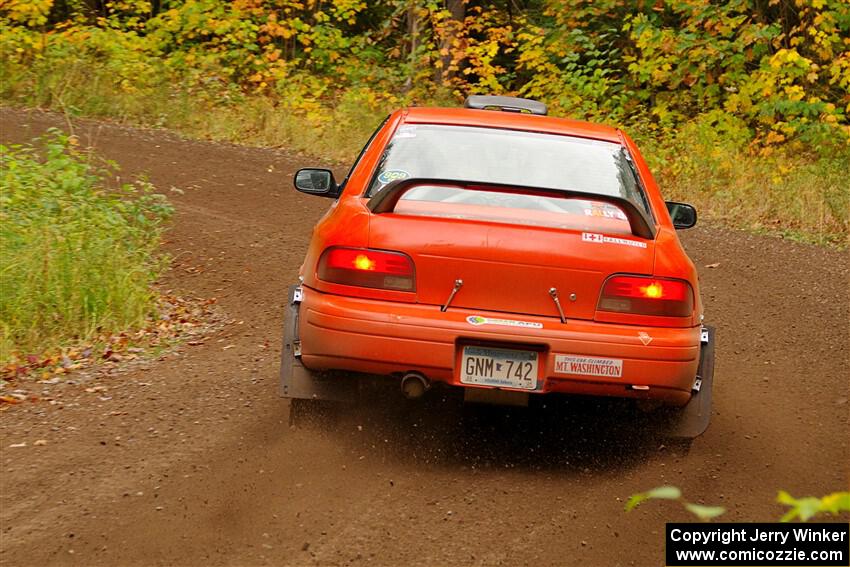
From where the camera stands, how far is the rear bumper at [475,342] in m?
4.45

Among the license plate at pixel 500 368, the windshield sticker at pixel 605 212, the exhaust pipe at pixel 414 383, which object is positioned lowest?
the exhaust pipe at pixel 414 383

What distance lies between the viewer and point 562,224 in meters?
4.68

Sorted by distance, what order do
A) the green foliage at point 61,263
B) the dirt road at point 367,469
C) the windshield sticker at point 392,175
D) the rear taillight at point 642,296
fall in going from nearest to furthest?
the dirt road at point 367,469, the rear taillight at point 642,296, the windshield sticker at point 392,175, the green foliage at point 61,263

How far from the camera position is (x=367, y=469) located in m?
4.83

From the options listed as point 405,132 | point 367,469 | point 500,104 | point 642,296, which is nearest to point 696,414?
point 642,296

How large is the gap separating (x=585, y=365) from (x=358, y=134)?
1280 cm

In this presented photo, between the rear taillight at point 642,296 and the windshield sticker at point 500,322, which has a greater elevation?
the rear taillight at point 642,296

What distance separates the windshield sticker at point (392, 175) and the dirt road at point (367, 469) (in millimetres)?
1140

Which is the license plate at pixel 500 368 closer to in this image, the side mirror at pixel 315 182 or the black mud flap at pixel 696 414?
the black mud flap at pixel 696 414

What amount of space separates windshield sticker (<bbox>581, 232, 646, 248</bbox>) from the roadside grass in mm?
8495

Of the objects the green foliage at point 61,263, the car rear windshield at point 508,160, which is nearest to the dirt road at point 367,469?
the green foliage at point 61,263

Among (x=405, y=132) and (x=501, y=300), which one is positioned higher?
(x=405, y=132)

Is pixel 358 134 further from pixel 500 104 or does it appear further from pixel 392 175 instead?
pixel 392 175

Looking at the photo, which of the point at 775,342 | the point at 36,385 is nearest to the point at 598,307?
the point at 36,385
